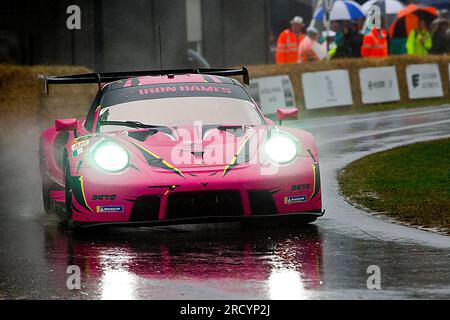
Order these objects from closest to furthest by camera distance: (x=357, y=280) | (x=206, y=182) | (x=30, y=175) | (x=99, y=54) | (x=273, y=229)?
(x=357, y=280) → (x=206, y=182) → (x=273, y=229) → (x=30, y=175) → (x=99, y=54)

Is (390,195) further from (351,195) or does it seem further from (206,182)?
(206,182)

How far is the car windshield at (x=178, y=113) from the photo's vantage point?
10.2m

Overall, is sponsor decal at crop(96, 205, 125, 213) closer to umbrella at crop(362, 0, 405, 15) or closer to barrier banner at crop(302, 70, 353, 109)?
barrier banner at crop(302, 70, 353, 109)

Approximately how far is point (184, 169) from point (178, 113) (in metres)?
1.19

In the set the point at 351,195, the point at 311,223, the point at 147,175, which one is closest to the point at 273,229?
the point at 311,223

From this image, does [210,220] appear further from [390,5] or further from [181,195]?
[390,5]

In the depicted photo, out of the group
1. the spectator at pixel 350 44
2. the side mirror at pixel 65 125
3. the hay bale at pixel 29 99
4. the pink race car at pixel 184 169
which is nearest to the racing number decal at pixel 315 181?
the pink race car at pixel 184 169

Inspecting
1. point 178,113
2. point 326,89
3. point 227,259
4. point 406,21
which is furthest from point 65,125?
point 406,21

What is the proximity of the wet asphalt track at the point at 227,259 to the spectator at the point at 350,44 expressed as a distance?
59.0 ft

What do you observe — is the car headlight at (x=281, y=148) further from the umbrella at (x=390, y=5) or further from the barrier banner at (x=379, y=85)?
the umbrella at (x=390, y=5)

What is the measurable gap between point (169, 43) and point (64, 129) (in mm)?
19807

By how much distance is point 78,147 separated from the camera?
962 cm

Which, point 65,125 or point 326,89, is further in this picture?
point 326,89

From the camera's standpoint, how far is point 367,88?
2859 centimetres
